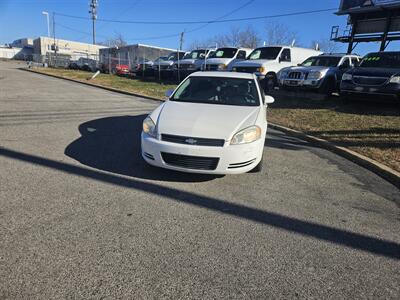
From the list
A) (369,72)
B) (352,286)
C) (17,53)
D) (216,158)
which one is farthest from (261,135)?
(17,53)

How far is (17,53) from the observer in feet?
293

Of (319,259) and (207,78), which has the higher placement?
(207,78)

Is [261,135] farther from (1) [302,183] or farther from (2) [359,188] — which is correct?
(2) [359,188]

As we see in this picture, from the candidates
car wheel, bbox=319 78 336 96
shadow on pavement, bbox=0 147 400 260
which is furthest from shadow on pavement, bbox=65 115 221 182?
car wheel, bbox=319 78 336 96

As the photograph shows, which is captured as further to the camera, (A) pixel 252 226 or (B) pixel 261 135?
(B) pixel 261 135

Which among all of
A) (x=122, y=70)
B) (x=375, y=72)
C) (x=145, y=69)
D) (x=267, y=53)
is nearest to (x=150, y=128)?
(x=375, y=72)

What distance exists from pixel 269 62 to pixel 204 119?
10520mm

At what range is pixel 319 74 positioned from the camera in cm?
1190

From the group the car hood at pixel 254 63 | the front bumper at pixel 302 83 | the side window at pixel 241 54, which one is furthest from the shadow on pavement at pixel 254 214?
the side window at pixel 241 54

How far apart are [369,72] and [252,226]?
866cm

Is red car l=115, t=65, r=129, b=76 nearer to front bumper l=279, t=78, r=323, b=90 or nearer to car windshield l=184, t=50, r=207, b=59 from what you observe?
car windshield l=184, t=50, r=207, b=59

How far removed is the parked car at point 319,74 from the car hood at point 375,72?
147cm

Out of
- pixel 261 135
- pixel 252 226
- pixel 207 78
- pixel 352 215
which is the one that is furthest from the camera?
pixel 207 78

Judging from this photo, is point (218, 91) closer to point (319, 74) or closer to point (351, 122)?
point (351, 122)
